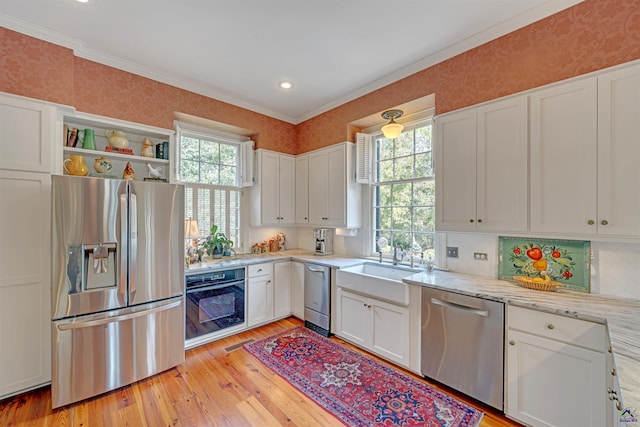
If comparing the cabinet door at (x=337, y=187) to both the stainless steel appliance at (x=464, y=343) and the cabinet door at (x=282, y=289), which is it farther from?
the stainless steel appliance at (x=464, y=343)

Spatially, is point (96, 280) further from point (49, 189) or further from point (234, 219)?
point (234, 219)

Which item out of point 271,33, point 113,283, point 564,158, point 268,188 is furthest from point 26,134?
point 564,158

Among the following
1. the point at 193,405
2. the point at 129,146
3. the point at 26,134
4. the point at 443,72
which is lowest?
the point at 193,405

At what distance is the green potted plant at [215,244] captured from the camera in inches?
133

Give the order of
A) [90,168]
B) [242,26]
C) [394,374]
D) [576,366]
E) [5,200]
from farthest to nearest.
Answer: [90,168] → [394,374] → [242,26] → [5,200] → [576,366]

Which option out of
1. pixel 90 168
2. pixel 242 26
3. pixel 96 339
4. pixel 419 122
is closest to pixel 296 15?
pixel 242 26

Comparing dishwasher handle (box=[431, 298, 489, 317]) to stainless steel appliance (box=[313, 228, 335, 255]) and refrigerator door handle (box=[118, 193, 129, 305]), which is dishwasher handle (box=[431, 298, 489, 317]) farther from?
refrigerator door handle (box=[118, 193, 129, 305])

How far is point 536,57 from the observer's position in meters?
2.01

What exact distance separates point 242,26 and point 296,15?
468mm

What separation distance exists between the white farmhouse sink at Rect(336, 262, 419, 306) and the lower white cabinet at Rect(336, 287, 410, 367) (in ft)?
0.22

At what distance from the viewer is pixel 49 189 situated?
84.7 inches

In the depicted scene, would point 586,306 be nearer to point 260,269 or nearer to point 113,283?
point 260,269

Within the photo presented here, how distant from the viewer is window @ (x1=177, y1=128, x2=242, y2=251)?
3375mm

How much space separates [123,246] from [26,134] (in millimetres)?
1131
